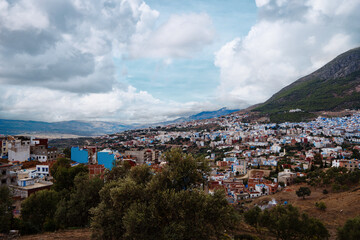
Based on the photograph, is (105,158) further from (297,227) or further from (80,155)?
(297,227)

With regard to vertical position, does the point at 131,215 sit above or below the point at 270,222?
above

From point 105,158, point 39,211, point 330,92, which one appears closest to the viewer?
point 39,211

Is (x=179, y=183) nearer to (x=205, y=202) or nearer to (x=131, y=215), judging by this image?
(x=205, y=202)

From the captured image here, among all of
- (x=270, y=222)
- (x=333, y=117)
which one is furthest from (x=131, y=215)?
(x=333, y=117)

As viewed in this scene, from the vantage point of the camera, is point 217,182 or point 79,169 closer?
point 79,169

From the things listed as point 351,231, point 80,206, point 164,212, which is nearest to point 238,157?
point 351,231

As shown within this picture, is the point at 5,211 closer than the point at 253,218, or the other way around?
the point at 5,211

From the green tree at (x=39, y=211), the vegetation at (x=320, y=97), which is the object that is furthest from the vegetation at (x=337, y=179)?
the vegetation at (x=320, y=97)

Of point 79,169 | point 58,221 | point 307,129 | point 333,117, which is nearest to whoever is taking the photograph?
point 58,221
